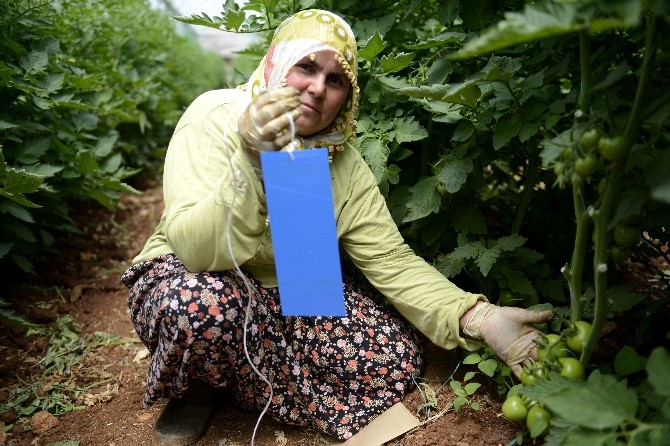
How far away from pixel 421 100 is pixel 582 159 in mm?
746

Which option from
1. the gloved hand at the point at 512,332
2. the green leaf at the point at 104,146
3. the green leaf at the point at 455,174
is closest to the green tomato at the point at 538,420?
the gloved hand at the point at 512,332

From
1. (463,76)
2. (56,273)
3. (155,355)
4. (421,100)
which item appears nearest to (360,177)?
(421,100)

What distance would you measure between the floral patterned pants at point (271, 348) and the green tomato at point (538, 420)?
56cm

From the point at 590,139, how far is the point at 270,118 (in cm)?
67

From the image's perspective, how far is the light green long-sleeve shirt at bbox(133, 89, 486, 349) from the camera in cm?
144

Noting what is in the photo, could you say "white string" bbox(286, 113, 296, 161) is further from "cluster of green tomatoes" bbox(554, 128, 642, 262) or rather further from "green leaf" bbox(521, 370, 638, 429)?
"green leaf" bbox(521, 370, 638, 429)

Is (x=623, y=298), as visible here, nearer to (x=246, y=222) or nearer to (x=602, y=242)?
(x=602, y=242)

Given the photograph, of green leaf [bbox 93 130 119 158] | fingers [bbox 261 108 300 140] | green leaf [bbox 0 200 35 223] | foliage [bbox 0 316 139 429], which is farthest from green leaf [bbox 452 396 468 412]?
green leaf [bbox 93 130 119 158]

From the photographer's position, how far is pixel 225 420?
6.33 ft

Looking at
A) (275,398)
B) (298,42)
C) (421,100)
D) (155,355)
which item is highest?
(298,42)

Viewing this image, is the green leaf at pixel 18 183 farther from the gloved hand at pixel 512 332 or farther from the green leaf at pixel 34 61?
the gloved hand at pixel 512 332

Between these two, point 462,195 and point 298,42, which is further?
point 462,195

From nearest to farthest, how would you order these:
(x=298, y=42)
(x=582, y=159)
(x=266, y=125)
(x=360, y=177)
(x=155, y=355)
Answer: (x=582, y=159) < (x=266, y=125) < (x=298, y=42) < (x=155, y=355) < (x=360, y=177)

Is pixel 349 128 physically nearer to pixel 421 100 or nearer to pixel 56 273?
pixel 421 100
